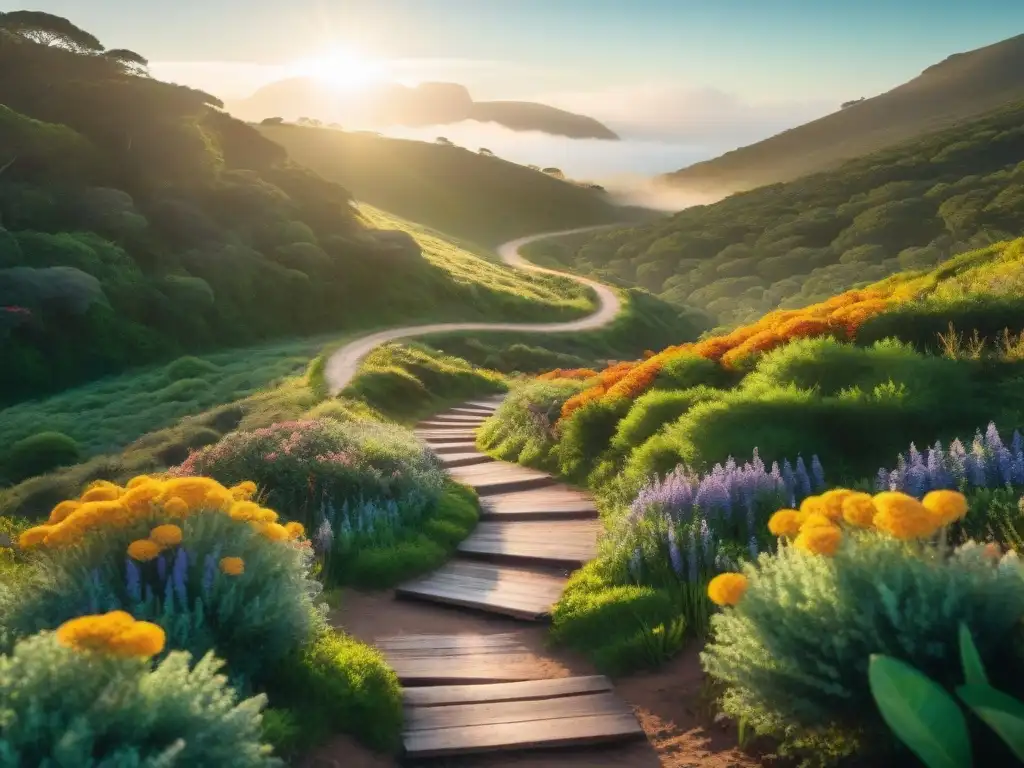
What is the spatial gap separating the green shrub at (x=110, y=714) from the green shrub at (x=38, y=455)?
17.1 m

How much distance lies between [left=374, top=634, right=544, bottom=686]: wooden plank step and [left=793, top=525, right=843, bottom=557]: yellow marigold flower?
2842 millimetres

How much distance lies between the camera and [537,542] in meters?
9.44

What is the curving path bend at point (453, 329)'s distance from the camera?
2375 cm

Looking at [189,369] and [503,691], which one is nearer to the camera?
[503,691]

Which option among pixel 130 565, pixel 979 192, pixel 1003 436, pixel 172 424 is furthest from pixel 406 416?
pixel 979 192

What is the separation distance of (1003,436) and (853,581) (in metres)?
4.94

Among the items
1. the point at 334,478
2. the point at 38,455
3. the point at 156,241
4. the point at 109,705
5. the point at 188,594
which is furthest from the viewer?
the point at 156,241

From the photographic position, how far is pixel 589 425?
1304 cm

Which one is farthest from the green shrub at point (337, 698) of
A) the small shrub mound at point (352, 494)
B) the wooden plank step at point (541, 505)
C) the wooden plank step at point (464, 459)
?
the wooden plank step at point (464, 459)

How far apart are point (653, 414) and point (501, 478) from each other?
270 centimetres

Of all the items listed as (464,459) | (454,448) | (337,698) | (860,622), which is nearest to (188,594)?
(337,698)

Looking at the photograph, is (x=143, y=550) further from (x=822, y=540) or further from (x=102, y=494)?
(x=822, y=540)

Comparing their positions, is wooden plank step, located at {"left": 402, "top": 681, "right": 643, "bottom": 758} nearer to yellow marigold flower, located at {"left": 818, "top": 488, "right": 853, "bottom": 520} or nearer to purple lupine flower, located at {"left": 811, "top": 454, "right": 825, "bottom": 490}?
yellow marigold flower, located at {"left": 818, "top": 488, "right": 853, "bottom": 520}

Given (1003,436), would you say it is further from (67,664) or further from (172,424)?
(172,424)
